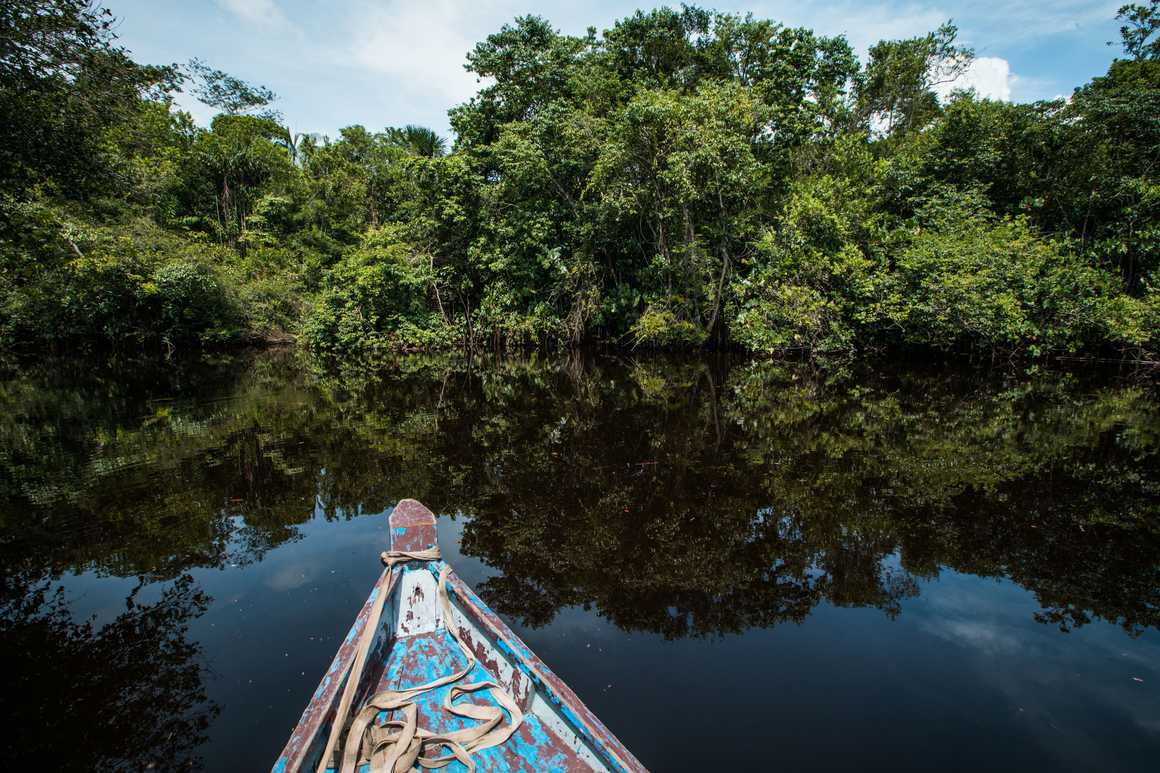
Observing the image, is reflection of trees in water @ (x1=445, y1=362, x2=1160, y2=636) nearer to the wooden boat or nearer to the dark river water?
the dark river water

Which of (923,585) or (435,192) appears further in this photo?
(435,192)

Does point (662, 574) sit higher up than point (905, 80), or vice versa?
point (905, 80)

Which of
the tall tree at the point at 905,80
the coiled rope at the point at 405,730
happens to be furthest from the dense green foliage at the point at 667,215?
the coiled rope at the point at 405,730

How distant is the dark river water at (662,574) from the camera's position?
3.01 metres

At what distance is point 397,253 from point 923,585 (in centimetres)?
1955

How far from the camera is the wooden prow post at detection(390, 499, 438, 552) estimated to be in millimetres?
3320

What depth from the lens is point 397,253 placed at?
66.2 feet

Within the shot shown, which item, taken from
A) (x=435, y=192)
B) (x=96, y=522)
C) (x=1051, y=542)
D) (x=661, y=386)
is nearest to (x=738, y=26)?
(x=435, y=192)

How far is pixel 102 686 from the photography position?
3375mm

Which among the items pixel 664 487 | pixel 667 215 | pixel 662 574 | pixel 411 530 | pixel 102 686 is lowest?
pixel 102 686

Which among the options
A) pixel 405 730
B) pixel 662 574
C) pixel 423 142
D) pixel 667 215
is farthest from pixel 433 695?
pixel 423 142

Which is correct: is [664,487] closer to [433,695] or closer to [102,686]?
[433,695]

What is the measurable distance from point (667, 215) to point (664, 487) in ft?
40.7

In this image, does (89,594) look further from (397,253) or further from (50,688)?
(397,253)
